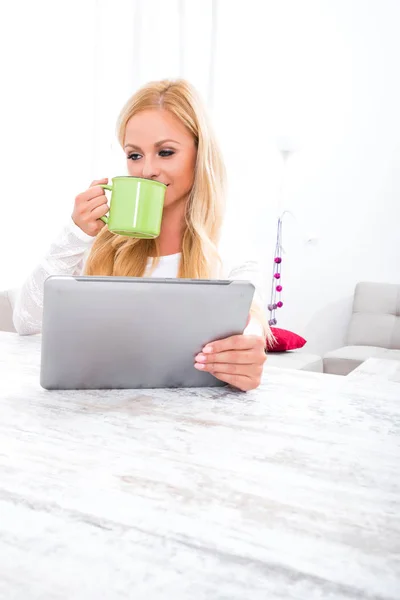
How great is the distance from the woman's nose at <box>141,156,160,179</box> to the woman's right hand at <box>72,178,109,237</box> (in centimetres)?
16

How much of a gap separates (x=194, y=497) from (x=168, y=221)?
1127mm

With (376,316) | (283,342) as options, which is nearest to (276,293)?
(376,316)

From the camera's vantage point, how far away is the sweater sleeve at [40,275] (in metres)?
1.38

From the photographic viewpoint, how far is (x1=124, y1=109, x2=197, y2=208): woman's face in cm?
139

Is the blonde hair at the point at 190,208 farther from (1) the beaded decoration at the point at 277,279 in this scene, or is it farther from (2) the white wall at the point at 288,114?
(1) the beaded decoration at the point at 277,279

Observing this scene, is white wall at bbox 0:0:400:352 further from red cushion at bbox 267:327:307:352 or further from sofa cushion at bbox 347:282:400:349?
red cushion at bbox 267:327:307:352

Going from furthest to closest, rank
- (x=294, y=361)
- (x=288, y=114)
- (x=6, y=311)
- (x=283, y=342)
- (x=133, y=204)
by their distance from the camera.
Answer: (x=288, y=114) → (x=283, y=342) → (x=294, y=361) → (x=6, y=311) → (x=133, y=204)

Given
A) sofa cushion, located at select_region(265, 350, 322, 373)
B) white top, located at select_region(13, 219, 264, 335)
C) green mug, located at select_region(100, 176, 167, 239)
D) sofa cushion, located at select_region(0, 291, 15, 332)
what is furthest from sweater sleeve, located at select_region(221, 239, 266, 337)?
sofa cushion, located at select_region(265, 350, 322, 373)

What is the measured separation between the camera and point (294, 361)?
122 inches

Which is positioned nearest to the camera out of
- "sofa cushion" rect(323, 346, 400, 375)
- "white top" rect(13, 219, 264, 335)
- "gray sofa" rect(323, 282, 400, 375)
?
"white top" rect(13, 219, 264, 335)

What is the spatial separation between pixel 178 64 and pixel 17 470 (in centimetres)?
379

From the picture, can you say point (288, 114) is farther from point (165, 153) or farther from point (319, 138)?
point (165, 153)

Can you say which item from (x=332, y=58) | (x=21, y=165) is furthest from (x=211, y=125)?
(x=332, y=58)

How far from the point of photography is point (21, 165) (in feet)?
11.4
